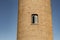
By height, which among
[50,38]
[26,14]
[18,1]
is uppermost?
[18,1]

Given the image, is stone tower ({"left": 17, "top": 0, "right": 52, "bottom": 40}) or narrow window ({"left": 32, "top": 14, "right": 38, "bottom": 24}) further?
narrow window ({"left": 32, "top": 14, "right": 38, "bottom": 24})

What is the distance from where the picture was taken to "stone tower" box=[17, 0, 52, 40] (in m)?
12.2

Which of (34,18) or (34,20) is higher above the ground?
(34,18)

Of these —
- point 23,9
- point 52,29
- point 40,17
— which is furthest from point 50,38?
point 23,9

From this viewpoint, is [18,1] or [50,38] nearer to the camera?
[50,38]

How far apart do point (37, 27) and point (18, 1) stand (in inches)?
110

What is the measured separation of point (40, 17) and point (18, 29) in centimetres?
185

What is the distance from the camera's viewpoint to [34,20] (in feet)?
41.1

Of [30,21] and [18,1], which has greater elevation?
[18,1]

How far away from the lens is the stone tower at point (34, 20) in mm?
12234

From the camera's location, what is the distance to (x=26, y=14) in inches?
499

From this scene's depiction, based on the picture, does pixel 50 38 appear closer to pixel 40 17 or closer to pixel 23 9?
pixel 40 17

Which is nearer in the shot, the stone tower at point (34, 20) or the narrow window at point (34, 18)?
the stone tower at point (34, 20)

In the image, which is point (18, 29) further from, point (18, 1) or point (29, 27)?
point (18, 1)
